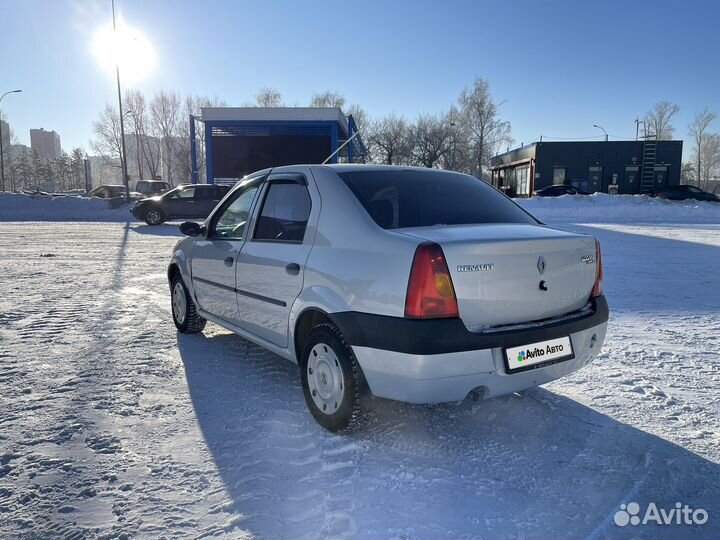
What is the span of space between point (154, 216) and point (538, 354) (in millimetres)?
19517

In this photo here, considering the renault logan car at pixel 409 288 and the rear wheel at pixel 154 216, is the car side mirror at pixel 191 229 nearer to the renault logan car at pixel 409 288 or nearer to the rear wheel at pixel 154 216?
the renault logan car at pixel 409 288

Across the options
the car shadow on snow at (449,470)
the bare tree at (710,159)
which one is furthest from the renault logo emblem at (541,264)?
the bare tree at (710,159)

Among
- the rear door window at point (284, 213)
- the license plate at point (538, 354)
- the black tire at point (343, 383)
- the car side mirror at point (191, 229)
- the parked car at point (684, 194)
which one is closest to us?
the license plate at point (538, 354)

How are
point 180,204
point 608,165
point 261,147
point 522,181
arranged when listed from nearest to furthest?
1. point 180,204
2. point 261,147
3. point 608,165
4. point 522,181

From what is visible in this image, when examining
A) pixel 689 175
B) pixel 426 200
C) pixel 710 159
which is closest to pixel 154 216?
pixel 426 200

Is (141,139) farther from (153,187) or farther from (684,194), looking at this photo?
(684,194)

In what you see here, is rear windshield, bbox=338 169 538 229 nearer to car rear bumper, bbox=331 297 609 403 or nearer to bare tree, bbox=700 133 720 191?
car rear bumper, bbox=331 297 609 403

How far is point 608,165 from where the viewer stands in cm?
4416

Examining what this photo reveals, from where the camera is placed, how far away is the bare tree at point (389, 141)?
5294 cm

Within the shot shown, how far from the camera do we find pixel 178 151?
248 ft

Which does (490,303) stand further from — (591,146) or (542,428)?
(591,146)

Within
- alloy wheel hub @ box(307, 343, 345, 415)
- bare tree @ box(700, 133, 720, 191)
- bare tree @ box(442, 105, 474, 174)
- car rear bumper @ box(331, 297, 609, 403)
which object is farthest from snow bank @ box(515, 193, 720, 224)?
bare tree @ box(700, 133, 720, 191)

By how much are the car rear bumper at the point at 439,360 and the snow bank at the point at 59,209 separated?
24351mm

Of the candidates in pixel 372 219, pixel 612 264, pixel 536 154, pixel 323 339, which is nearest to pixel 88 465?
pixel 323 339
